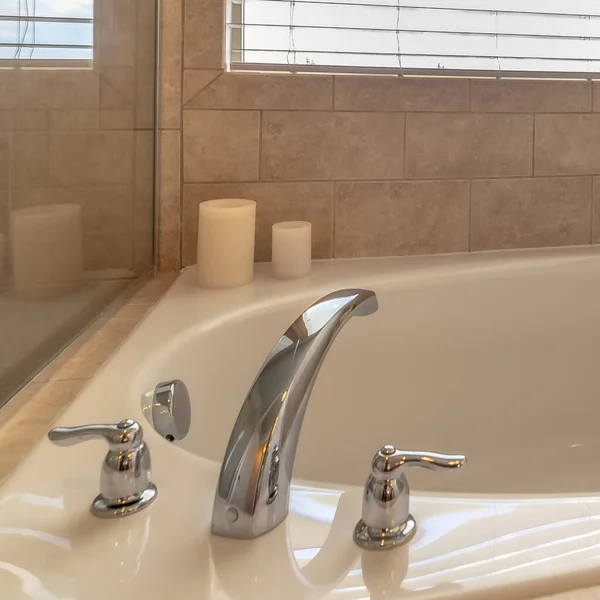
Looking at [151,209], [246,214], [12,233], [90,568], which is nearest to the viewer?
[90,568]

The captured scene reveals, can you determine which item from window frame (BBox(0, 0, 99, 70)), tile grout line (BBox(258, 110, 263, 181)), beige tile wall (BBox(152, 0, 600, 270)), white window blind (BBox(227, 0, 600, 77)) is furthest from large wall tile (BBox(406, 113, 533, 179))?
window frame (BBox(0, 0, 99, 70))

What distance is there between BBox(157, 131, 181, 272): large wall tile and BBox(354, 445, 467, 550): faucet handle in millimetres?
A: 980

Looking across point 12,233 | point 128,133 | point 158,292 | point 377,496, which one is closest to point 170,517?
point 377,496

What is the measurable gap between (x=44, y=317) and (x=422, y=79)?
37.9 inches

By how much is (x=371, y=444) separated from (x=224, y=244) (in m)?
0.47

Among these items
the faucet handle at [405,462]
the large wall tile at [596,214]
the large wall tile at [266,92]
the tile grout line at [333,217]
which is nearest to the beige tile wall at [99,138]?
the large wall tile at [266,92]

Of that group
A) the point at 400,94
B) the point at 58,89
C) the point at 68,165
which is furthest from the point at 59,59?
the point at 400,94

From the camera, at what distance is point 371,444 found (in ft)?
3.93

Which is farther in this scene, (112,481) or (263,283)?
(263,283)

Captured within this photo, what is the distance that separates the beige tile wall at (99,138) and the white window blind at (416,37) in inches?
9.8

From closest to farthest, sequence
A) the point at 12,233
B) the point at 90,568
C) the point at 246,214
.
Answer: the point at 90,568 → the point at 12,233 → the point at 246,214

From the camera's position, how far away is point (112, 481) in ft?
1.58

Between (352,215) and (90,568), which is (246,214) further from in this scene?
(90,568)

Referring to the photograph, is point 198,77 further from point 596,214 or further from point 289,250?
point 596,214
